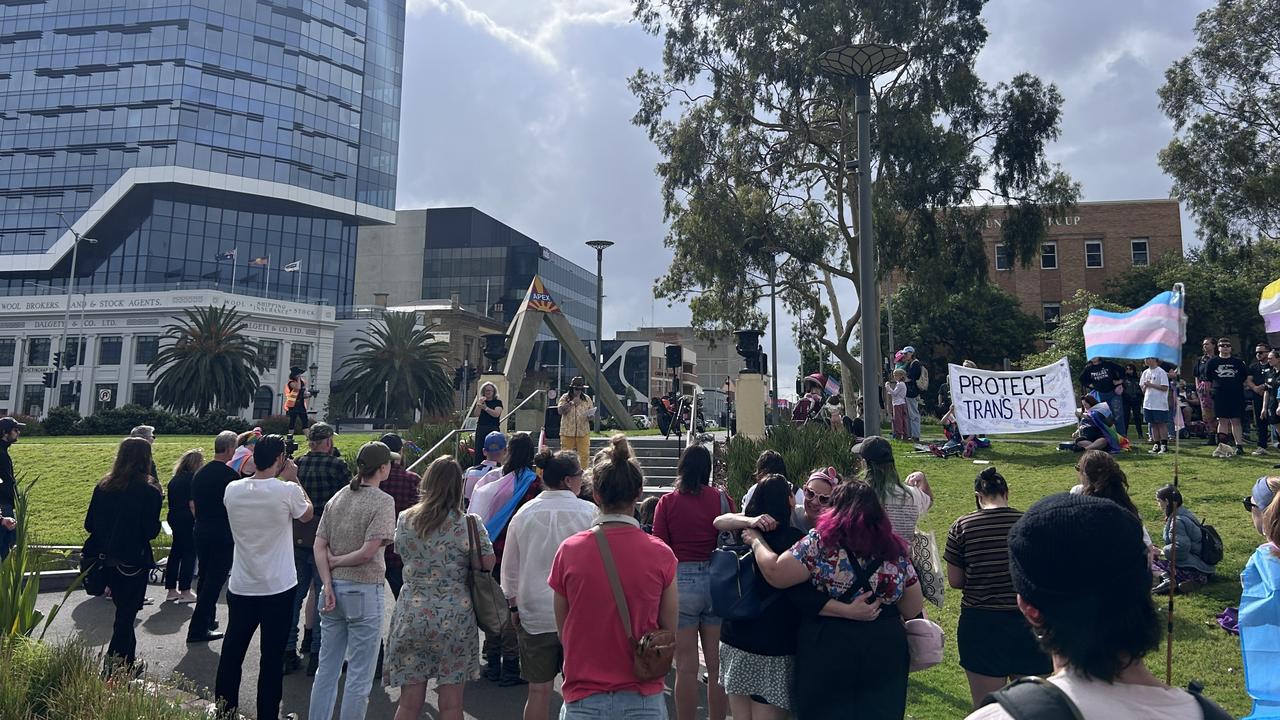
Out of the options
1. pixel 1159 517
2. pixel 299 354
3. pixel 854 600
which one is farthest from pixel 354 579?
pixel 299 354

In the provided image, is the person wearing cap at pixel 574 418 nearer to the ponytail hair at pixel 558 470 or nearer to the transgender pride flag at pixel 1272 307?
the ponytail hair at pixel 558 470

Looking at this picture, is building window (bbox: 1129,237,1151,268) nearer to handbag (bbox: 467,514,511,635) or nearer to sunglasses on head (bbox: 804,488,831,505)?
sunglasses on head (bbox: 804,488,831,505)

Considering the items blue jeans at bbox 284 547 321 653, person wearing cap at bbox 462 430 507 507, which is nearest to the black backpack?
person wearing cap at bbox 462 430 507 507

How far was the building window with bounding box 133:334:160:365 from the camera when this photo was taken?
193 feet

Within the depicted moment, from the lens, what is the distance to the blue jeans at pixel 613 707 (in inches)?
126

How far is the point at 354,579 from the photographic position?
4.68 m

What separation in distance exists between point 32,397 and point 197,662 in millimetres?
70647

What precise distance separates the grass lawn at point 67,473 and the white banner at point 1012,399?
34.7 ft

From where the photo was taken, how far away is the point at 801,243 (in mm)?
25500

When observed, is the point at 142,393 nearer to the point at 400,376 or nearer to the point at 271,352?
the point at 271,352

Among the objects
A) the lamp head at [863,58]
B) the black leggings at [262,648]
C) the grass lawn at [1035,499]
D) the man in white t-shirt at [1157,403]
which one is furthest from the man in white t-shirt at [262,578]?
the man in white t-shirt at [1157,403]

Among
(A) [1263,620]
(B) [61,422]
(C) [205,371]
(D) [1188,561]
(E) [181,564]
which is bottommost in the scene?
(E) [181,564]

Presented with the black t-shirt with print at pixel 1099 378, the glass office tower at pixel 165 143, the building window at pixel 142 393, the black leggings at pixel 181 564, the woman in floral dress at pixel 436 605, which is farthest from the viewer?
the glass office tower at pixel 165 143

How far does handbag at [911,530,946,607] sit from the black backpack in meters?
2.94
